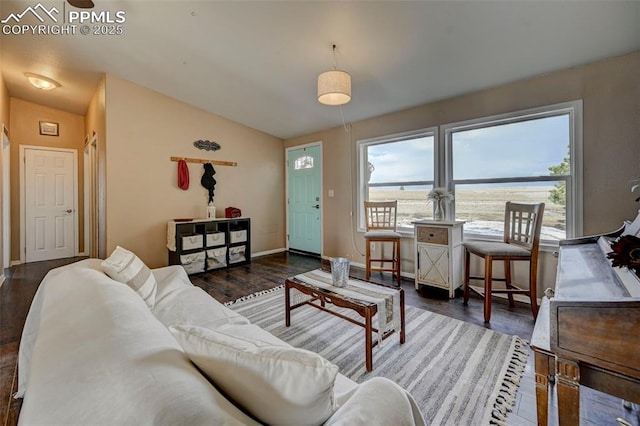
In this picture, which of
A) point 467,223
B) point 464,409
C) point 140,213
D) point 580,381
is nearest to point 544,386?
point 580,381

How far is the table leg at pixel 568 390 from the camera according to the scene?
890mm

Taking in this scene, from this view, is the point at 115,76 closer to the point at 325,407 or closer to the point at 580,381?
the point at 325,407

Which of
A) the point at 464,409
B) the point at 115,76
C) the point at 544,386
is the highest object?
the point at 115,76

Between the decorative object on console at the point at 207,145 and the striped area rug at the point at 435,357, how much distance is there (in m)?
2.96

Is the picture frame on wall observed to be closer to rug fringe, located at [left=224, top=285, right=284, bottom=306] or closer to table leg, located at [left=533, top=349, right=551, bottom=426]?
rug fringe, located at [left=224, top=285, right=284, bottom=306]

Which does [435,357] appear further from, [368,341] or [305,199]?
[305,199]

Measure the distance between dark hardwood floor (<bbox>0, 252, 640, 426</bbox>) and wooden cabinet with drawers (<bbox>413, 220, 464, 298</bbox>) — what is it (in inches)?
6.6

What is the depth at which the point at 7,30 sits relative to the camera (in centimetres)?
275

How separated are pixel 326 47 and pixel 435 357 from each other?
2.81 metres

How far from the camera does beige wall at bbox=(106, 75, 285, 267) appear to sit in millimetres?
3572

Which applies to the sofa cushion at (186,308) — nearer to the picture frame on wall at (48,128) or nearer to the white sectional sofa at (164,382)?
the white sectional sofa at (164,382)

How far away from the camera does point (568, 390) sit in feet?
2.96

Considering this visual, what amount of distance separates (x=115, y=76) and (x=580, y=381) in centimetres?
504
